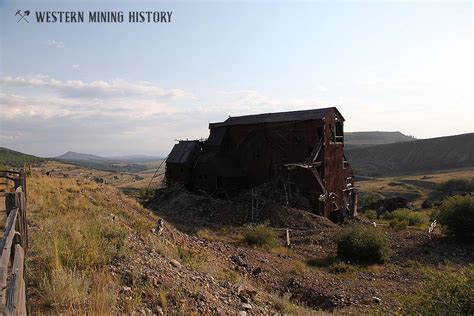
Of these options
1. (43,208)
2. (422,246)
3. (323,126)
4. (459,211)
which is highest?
(323,126)

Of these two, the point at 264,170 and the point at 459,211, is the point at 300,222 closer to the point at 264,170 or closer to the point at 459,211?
the point at 264,170

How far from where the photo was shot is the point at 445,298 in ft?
20.8

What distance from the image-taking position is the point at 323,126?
24.9 meters

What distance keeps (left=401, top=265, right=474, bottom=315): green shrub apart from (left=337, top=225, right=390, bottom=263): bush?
895 centimetres

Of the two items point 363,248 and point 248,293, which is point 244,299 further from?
point 363,248

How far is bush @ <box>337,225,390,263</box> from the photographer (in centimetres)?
1566

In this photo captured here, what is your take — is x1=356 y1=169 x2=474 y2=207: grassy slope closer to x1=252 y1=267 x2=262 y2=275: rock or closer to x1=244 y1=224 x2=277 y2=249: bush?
x1=244 y1=224 x2=277 y2=249: bush

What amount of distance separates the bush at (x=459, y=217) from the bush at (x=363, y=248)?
Result: 15.3 ft

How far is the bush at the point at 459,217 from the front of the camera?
17500 mm

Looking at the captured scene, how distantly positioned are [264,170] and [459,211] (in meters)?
13.7

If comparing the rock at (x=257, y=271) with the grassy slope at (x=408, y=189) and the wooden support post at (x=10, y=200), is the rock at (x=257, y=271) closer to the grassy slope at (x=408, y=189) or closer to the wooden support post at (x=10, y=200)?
the wooden support post at (x=10, y=200)

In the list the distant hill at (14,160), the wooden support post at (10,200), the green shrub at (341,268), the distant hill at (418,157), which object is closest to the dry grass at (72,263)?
the wooden support post at (10,200)

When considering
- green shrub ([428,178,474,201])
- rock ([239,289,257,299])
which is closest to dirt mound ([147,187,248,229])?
rock ([239,289,257,299])

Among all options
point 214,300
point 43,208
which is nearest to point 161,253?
point 214,300
